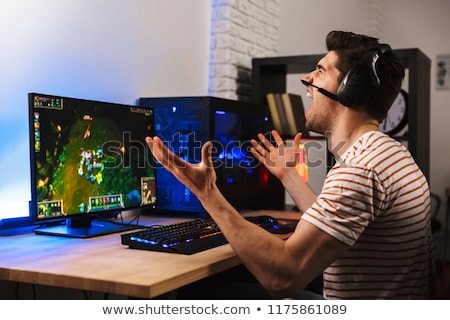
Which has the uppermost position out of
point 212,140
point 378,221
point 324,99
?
point 324,99

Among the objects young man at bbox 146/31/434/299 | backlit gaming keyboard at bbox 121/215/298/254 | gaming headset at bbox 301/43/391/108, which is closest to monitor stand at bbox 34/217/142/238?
backlit gaming keyboard at bbox 121/215/298/254

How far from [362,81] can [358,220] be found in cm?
41

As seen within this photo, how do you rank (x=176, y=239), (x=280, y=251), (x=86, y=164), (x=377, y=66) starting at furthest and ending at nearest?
(x=86, y=164) < (x=176, y=239) < (x=377, y=66) < (x=280, y=251)

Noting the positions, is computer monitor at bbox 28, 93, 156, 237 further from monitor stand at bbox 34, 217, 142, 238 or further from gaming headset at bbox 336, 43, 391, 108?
gaming headset at bbox 336, 43, 391, 108

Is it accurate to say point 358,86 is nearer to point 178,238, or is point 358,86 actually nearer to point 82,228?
point 178,238

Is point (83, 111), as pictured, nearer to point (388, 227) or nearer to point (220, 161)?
point (220, 161)

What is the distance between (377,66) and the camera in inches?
60.5

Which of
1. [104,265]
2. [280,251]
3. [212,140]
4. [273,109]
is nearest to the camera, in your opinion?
[280,251]

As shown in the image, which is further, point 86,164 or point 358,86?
point 86,164

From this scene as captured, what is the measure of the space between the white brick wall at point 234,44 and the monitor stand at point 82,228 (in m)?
1.22

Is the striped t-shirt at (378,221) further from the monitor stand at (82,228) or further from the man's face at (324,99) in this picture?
the monitor stand at (82,228)

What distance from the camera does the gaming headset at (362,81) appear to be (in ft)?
4.97

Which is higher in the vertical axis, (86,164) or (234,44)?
(234,44)

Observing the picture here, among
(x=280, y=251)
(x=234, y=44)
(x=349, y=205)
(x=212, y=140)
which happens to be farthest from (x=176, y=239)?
(x=234, y=44)
